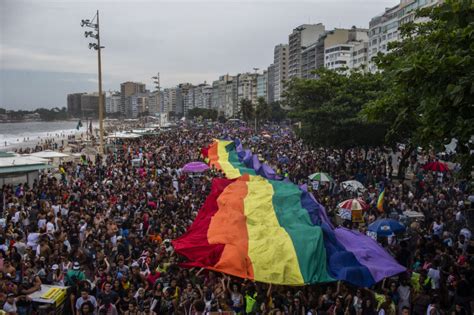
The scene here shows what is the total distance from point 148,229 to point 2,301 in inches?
239

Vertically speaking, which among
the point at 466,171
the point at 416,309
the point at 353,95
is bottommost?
the point at 416,309

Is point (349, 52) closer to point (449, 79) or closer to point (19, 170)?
point (19, 170)

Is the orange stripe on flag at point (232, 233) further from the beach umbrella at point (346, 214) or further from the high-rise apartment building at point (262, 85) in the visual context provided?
the high-rise apartment building at point (262, 85)

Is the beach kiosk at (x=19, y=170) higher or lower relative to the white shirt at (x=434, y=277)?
higher

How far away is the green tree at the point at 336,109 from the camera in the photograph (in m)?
24.9

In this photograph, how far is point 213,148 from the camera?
92.0 feet

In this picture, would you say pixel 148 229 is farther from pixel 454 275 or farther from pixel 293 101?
pixel 293 101

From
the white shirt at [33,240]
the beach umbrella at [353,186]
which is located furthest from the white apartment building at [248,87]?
the white shirt at [33,240]

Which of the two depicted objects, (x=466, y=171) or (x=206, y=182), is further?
(x=206, y=182)

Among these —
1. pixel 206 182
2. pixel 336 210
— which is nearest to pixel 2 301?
pixel 336 210

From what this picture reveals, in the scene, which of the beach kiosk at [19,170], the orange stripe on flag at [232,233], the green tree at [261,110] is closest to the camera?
the orange stripe on flag at [232,233]

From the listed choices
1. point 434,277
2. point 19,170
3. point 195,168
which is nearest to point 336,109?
point 195,168

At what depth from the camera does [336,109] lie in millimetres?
24797

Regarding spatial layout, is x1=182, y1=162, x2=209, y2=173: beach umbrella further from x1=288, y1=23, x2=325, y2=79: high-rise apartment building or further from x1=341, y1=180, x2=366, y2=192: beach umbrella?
x1=288, y1=23, x2=325, y2=79: high-rise apartment building
